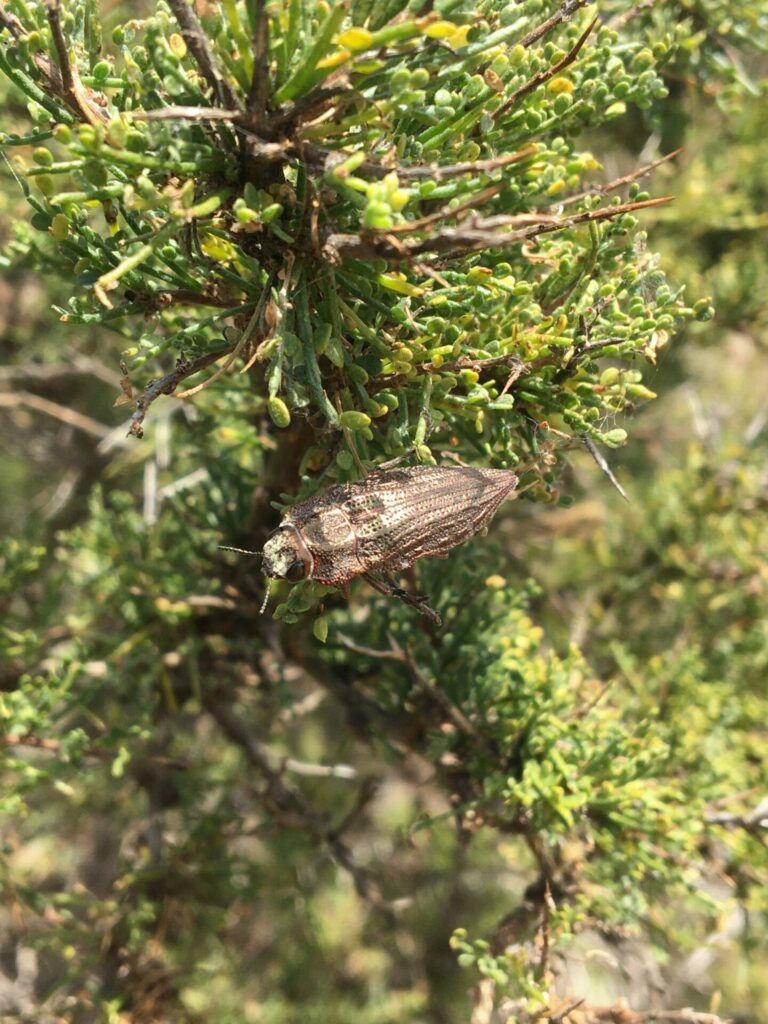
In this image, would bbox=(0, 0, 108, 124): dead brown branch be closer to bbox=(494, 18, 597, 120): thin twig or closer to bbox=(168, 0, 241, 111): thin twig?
bbox=(168, 0, 241, 111): thin twig

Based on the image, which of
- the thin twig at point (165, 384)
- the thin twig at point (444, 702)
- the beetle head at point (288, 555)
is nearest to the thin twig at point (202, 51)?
the thin twig at point (165, 384)

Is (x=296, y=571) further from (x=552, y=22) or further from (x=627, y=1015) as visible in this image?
(x=627, y=1015)

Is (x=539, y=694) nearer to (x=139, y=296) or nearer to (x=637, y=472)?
(x=139, y=296)

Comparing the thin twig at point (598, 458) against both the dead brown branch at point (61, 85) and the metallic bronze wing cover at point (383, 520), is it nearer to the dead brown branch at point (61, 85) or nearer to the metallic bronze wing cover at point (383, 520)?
the metallic bronze wing cover at point (383, 520)

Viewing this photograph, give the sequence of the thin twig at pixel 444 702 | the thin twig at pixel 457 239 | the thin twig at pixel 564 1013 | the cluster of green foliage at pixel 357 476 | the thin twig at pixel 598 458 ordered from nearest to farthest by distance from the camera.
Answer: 1. the thin twig at pixel 457 239
2. the cluster of green foliage at pixel 357 476
3. the thin twig at pixel 598 458
4. the thin twig at pixel 564 1013
5. the thin twig at pixel 444 702

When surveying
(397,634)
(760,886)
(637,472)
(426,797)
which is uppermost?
(397,634)

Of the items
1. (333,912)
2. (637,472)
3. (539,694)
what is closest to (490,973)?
(539,694)

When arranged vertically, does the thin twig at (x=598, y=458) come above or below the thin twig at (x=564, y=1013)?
above

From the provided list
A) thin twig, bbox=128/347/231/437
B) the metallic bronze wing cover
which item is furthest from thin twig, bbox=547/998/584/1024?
thin twig, bbox=128/347/231/437

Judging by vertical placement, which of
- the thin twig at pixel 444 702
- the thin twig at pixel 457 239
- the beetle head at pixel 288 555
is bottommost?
the thin twig at pixel 444 702
